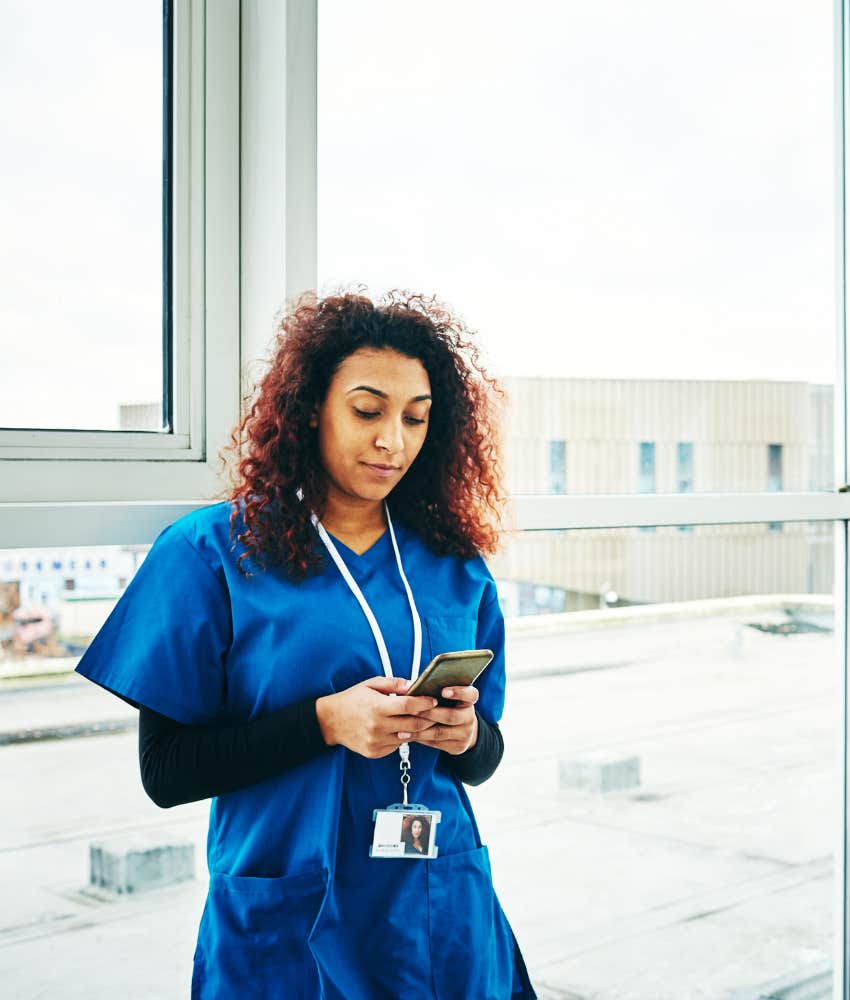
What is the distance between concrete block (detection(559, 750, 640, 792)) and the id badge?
1404 millimetres

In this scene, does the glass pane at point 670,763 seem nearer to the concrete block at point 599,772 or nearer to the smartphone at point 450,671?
the concrete block at point 599,772

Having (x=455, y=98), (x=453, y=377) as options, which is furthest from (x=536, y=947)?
(x=455, y=98)

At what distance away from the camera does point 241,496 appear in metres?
1.23

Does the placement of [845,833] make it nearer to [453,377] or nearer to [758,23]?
[453,377]

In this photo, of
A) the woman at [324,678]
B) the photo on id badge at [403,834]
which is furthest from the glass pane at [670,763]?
the photo on id badge at [403,834]

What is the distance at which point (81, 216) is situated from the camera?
143 centimetres

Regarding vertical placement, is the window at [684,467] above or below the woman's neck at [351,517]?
above

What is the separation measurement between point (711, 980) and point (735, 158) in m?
1.84

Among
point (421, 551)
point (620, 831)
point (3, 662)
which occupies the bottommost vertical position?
point (620, 831)

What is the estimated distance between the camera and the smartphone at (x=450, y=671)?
1.07 m

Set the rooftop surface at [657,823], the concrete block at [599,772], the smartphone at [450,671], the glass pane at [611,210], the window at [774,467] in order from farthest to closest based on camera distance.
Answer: the concrete block at [599,772], the window at [774,467], the rooftop surface at [657,823], the glass pane at [611,210], the smartphone at [450,671]

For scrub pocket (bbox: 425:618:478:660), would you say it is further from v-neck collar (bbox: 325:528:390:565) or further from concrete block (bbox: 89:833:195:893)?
concrete block (bbox: 89:833:195:893)

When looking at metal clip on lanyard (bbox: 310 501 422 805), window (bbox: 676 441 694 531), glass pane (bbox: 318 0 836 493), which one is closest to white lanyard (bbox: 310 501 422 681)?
metal clip on lanyard (bbox: 310 501 422 805)

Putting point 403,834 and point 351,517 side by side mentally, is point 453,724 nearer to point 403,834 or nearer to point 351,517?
point 403,834
